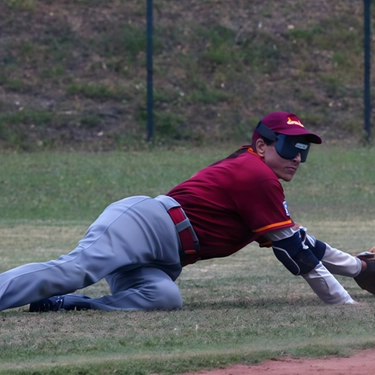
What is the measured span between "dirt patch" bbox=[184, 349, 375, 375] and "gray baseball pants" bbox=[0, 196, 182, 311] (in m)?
1.41

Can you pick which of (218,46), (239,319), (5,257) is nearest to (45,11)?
(218,46)

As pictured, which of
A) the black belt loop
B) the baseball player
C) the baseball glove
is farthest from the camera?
the baseball glove

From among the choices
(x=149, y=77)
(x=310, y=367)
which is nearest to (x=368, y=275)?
(x=310, y=367)

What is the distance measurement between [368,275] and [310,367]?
1922 millimetres

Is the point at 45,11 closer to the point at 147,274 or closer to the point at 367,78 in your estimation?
the point at 367,78

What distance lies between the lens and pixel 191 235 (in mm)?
5316

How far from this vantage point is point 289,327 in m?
4.69

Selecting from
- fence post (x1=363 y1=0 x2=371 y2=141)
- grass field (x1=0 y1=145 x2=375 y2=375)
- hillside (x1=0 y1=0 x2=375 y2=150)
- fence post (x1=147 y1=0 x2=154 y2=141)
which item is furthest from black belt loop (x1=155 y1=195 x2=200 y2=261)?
fence post (x1=363 y1=0 x2=371 y2=141)

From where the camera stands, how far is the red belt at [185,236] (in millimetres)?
5309

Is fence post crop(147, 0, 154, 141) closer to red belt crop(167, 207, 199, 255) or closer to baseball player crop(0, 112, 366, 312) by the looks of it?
baseball player crop(0, 112, 366, 312)

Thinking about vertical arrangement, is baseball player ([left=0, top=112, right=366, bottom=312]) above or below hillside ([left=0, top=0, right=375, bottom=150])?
above

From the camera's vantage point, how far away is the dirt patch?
380 centimetres

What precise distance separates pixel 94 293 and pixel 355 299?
194 centimetres

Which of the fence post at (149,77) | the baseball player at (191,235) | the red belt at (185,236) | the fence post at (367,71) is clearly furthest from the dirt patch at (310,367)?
the fence post at (367,71)
